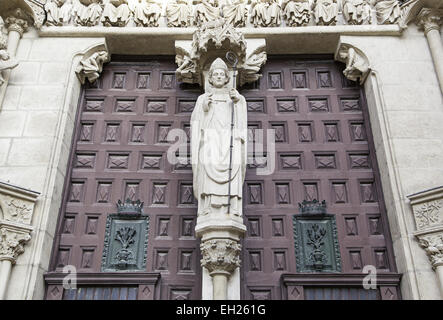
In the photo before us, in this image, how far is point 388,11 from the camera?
7930 millimetres

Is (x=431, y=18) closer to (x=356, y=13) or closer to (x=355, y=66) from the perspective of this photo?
(x=356, y=13)

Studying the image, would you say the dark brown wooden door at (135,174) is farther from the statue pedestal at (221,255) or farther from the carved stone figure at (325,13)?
the carved stone figure at (325,13)

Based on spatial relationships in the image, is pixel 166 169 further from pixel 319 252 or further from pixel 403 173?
pixel 403 173

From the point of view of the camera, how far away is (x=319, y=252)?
6.44 m

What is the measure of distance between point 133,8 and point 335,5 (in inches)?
146

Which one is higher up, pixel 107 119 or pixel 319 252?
pixel 107 119

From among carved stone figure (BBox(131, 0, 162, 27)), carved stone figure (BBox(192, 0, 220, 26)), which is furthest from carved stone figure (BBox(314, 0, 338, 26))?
carved stone figure (BBox(131, 0, 162, 27))

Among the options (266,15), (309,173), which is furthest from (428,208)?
(266,15)

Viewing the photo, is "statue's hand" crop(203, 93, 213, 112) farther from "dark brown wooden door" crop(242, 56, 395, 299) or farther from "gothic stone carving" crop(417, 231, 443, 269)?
"gothic stone carving" crop(417, 231, 443, 269)

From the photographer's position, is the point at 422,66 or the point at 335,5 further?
the point at 335,5

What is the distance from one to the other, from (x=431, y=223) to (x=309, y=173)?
193cm

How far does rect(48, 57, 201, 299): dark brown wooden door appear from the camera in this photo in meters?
6.49

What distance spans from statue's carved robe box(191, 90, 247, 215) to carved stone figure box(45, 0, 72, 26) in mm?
3226
